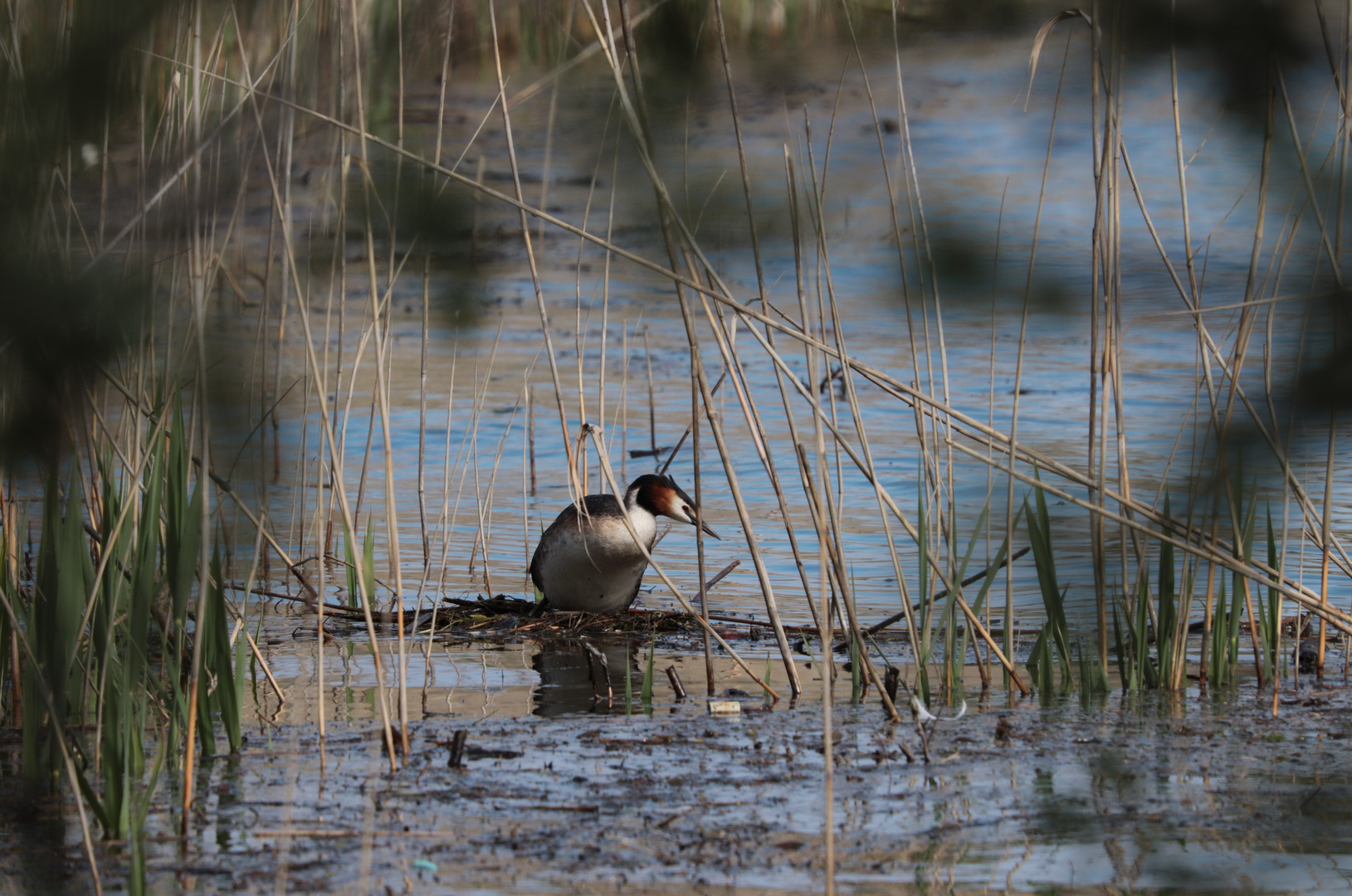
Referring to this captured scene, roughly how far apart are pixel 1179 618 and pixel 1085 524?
2892mm

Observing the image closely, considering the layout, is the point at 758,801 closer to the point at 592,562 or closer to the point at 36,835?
the point at 36,835

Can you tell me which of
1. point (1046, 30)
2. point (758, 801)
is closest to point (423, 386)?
point (758, 801)

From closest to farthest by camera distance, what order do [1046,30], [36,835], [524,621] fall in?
[1046,30]
[36,835]
[524,621]

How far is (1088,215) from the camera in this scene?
15.4ft

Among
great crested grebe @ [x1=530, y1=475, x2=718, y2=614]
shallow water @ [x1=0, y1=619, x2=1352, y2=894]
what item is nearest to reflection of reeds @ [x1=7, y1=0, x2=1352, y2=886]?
shallow water @ [x1=0, y1=619, x2=1352, y2=894]

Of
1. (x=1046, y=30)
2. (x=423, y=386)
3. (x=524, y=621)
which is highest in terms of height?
(x=423, y=386)

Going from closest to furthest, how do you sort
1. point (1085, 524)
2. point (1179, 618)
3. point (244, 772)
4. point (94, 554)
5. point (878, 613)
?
point (1085, 524) → point (244, 772) → point (94, 554) → point (1179, 618) → point (878, 613)

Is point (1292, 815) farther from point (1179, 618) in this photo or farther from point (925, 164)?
point (925, 164)

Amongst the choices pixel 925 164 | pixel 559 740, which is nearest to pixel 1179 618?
pixel 559 740

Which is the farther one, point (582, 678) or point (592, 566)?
point (592, 566)

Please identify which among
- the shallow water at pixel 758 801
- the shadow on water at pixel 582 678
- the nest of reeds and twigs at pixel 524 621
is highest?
the nest of reeds and twigs at pixel 524 621

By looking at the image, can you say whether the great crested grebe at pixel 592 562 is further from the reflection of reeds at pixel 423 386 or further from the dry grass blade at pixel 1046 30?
the dry grass blade at pixel 1046 30

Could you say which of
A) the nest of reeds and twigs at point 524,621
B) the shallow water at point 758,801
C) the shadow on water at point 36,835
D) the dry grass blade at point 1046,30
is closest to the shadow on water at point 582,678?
the shallow water at point 758,801

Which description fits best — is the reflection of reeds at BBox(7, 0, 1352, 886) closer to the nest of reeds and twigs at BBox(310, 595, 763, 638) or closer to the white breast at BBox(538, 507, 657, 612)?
the nest of reeds and twigs at BBox(310, 595, 763, 638)
